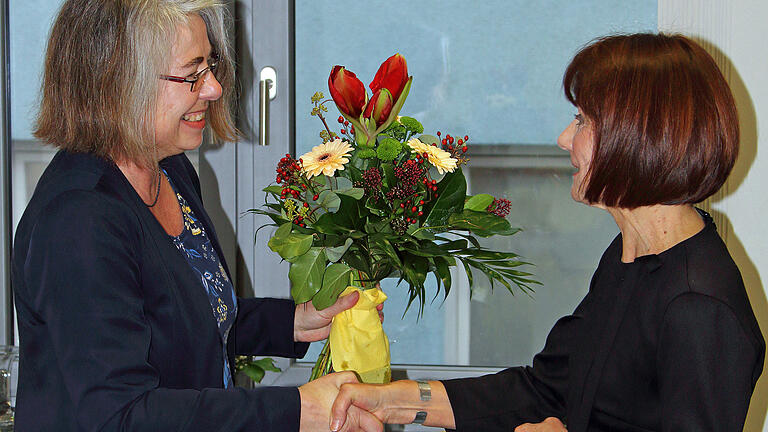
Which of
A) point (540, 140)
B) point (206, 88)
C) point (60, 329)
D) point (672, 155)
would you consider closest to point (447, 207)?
point (672, 155)

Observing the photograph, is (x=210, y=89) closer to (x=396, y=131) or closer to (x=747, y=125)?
(x=396, y=131)

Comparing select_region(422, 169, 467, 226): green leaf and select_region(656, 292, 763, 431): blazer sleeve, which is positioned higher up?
select_region(422, 169, 467, 226): green leaf

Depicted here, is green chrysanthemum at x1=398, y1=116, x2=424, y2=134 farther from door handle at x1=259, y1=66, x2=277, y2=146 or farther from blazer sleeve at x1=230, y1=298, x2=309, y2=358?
door handle at x1=259, y1=66, x2=277, y2=146

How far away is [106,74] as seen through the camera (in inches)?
45.6

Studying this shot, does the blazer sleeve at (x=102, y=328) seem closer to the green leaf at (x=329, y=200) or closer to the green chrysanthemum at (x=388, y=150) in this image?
the green leaf at (x=329, y=200)

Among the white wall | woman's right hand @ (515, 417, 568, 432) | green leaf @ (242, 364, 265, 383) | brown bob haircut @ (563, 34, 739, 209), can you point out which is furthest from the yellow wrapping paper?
the white wall

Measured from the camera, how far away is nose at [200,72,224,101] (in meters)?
1.31

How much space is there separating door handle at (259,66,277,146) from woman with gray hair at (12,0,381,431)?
84 cm

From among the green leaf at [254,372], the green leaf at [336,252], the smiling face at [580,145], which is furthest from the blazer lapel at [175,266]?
the green leaf at [254,372]

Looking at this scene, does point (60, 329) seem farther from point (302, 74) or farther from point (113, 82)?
point (302, 74)

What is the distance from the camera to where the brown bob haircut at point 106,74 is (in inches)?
45.6

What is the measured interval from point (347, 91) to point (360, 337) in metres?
0.41

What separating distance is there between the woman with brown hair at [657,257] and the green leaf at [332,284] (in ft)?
0.48

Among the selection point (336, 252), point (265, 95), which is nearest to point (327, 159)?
point (336, 252)
